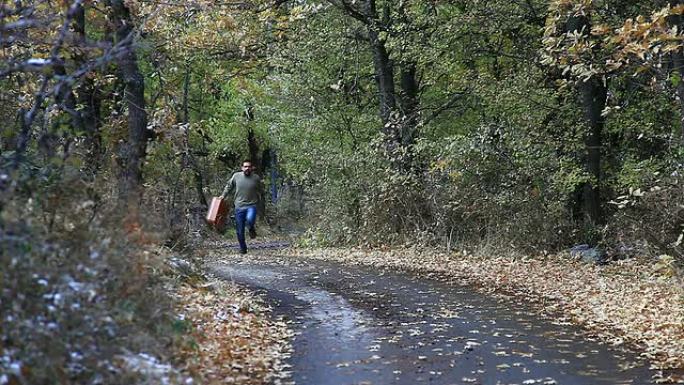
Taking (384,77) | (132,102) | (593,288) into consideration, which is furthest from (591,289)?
(384,77)

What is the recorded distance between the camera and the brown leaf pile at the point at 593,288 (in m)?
8.63

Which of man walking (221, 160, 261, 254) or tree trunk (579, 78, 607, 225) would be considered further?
man walking (221, 160, 261, 254)

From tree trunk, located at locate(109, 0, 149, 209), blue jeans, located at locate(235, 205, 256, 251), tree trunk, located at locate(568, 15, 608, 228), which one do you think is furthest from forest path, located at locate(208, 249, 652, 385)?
blue jeans, located at locate(235, 205, 256, 251)

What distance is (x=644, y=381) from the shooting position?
6824 millimetres

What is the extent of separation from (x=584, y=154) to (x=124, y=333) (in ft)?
43.9

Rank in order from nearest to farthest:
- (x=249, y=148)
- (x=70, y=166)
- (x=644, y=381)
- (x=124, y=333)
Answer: (x=124, y=333), (x=70, y=166), (x=644, y=381), (x=249, y=148)

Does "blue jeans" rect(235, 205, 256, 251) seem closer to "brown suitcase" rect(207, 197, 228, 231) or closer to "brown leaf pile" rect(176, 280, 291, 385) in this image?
"brown suitcase" rect(207, 197, 228, 231)

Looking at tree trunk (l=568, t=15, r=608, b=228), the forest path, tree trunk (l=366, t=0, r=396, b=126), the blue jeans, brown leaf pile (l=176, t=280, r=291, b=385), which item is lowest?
the forest path

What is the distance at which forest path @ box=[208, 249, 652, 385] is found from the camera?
7.09m

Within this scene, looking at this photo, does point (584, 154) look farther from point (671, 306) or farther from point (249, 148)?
point (249, 148)

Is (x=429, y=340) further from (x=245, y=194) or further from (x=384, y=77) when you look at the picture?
(x=384, y=77)

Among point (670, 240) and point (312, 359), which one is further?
point (670, 240)

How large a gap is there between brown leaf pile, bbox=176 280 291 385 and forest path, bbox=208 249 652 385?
23cm

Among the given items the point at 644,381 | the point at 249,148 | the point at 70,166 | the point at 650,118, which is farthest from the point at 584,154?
the point at 249,148
